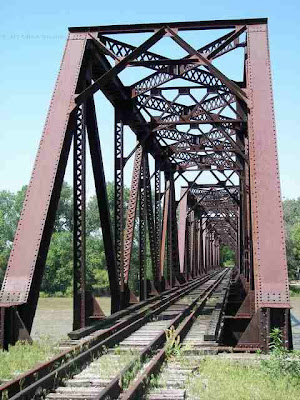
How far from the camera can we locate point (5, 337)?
8.20m

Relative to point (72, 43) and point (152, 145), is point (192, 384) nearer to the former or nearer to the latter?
point (72, 43)

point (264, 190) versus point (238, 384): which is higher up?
point (264, 190)

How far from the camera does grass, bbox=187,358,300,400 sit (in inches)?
210

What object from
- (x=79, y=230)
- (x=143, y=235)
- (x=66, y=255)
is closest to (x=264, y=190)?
(x=79, y=230)

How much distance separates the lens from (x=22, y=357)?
7.31 meters

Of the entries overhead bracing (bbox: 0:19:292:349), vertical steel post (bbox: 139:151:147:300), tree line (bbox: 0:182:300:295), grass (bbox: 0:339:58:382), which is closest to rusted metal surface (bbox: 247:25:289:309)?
overhead bracing (bbox: 0:19:292:349)

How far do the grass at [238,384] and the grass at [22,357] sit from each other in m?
2.05

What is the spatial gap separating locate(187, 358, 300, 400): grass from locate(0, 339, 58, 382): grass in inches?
80.7

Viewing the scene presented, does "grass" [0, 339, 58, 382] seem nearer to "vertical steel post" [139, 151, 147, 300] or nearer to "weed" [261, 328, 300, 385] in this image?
"weed" [261, 328, 300, 385]

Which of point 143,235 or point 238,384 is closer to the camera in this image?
point 238,384

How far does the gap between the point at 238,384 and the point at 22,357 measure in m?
3.03

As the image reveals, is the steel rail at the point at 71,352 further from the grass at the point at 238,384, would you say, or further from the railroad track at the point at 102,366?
the grass at the point at 238,384

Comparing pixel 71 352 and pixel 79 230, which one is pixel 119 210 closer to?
pixel 79 230

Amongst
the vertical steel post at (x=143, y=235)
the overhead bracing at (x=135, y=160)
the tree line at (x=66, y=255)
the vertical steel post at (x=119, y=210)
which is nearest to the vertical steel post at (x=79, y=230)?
the overhead bracing at (x=135, y=160)
